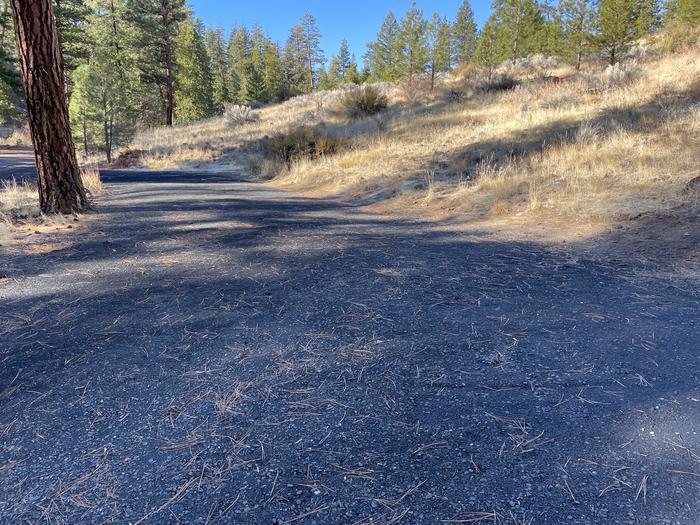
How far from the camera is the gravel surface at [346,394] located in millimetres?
1440

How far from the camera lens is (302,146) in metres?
15.8

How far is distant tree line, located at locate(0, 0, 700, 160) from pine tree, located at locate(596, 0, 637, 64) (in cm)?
5

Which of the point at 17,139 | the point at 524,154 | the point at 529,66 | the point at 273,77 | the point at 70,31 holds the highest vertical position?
the point at 273,77

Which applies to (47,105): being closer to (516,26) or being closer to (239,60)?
(516,26)

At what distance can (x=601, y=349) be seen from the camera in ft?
8.08

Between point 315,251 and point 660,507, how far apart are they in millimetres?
3714

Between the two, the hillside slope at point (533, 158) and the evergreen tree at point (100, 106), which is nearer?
the hillside slope at point (533, 158)

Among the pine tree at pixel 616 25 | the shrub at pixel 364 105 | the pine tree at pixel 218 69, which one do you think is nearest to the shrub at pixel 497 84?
the pine tree at pixel 616 25

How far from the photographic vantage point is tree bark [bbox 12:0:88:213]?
18.5 feet

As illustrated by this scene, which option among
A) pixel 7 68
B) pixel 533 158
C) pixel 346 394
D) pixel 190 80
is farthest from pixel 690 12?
pixel 190 80

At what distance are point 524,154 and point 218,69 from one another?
59421 mm

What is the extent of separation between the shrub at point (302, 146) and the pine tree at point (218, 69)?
33516mm

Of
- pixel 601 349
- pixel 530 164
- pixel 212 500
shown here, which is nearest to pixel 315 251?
pixel 601 349

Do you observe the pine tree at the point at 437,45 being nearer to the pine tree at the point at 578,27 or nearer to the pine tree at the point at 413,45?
the pine tree at the point at 413,45
